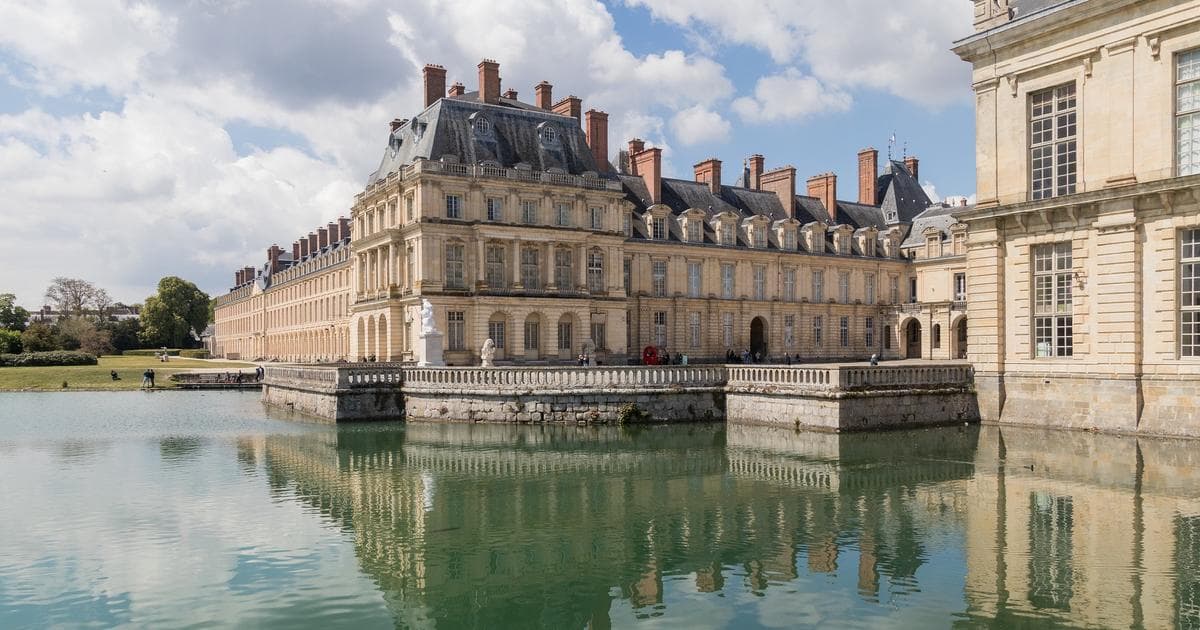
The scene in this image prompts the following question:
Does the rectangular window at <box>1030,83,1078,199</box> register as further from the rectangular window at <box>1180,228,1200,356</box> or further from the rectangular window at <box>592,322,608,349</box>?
the rectangular window at <box>592,322,608,349</box>

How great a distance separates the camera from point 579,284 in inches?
1480

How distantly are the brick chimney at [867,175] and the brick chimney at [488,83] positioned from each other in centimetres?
2369

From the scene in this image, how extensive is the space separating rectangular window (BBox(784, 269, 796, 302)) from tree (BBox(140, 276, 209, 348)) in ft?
230

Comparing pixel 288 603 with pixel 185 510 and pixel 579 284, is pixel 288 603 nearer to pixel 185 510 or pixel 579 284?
pixel 185 510

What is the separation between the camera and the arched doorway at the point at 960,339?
149 ft

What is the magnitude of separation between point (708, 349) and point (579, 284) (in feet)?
31.5

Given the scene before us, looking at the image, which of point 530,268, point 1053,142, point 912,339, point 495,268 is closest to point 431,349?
point 495,268

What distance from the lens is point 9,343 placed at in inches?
A: 2338

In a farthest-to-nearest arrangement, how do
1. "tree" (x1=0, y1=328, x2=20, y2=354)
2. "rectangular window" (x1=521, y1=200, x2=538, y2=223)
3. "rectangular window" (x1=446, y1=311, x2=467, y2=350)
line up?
"tree" (x1=0, y1=328, x2=20, y2=354), "rectangular window" (x1=521, y1=200, x2=538, y2=223), "rectangular window" (x1=446, y1=311, x2=467, y2=350)

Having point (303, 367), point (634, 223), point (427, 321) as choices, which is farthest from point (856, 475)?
point (634, 223)

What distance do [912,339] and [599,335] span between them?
70.6 feet

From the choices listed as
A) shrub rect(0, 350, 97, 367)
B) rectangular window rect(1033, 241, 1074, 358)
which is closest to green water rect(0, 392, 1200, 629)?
rectangular window rect(1033, 241, 1074, 358)

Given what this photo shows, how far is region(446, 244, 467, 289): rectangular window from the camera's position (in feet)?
116

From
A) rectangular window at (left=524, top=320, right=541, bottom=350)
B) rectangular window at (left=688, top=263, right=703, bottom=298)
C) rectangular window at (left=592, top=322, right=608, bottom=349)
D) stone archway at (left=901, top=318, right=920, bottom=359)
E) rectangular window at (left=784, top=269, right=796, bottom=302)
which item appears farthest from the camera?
stone archway at (left=901, top=318, right=920, bottom=359)
